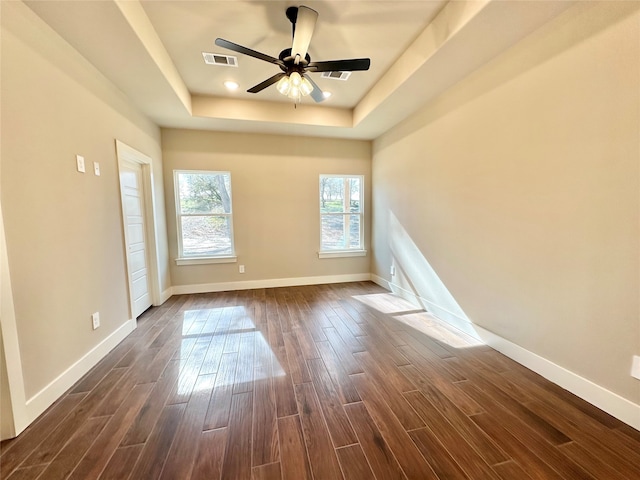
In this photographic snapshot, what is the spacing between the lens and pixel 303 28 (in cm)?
203

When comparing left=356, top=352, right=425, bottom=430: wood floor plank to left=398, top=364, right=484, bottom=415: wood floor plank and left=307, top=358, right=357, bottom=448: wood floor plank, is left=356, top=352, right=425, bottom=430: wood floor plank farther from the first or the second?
left=307, top=358, right=357, bottom=448: wood floor plank

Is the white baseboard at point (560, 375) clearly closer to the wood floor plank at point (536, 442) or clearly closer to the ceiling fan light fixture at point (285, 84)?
the wood floor plank at point (536, 442)

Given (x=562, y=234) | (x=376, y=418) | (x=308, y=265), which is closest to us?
(x=376, y=418)

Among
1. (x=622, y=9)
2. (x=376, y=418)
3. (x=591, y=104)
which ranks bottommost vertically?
(x=376, y=418)

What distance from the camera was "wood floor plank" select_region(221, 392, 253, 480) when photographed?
1262 mm

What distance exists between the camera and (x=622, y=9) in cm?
147

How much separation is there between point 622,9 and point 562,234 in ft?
4.42

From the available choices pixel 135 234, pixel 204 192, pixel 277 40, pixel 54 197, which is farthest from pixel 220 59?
pixel 135 234

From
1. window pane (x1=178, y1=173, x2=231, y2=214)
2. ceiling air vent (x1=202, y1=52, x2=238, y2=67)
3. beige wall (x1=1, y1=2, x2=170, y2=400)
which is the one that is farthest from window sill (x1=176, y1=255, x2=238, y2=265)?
ceiling air vent (x1=202, y1=52, x2=238, y2=67)

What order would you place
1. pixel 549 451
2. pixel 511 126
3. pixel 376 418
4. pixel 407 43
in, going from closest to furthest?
pixel 549 451 < pixel 376 418 < pixel 511 126 < pixel 407 43

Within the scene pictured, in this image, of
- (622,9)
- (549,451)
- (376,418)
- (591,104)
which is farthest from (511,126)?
(376,418)

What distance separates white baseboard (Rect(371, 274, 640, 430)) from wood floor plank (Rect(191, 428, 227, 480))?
2.34 m

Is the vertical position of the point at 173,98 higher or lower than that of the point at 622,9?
higher

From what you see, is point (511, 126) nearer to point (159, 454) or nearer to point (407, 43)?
point (407, 43)
